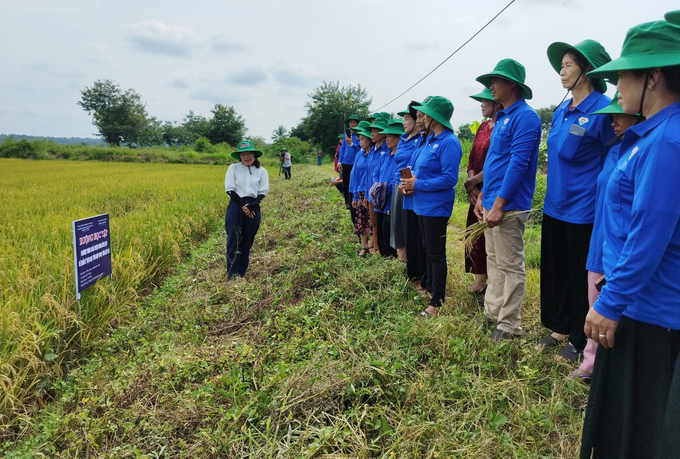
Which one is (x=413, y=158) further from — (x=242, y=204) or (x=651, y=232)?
(x=651, y=232)

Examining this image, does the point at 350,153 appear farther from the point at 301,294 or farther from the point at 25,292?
the point at 25,292

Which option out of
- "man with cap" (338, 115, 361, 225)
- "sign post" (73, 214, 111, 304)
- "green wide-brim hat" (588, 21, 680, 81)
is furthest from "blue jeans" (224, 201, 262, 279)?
"green wide-brim hat" (588, 21, 680, 81)

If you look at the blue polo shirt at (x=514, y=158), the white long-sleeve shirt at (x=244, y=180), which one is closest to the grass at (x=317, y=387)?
the blue polo shirt at (x=514, y=158)

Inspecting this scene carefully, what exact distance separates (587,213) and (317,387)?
6.20 feet

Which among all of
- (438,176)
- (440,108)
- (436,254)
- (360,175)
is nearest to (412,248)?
(436,254)

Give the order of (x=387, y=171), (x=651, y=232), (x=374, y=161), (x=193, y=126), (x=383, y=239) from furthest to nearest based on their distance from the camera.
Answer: (x=193, y=126)
(x=374, y=161)
(x=383, y=239)
(x=387, y=171)
(x=651, y=232)

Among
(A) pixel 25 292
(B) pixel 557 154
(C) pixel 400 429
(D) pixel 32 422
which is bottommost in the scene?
(D) pixel 32 422

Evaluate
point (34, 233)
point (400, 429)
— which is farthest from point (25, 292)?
point (400, 429)

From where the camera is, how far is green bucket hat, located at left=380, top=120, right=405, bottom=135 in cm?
445

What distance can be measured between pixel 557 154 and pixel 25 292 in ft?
13.3

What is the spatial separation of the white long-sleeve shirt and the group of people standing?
4.56 feet

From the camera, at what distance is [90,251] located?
3.39 metres

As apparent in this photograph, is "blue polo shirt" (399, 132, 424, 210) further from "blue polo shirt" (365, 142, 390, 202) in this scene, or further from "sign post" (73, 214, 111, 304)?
"sign post" (73, 214, 111, 304)

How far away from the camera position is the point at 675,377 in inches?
47.9
